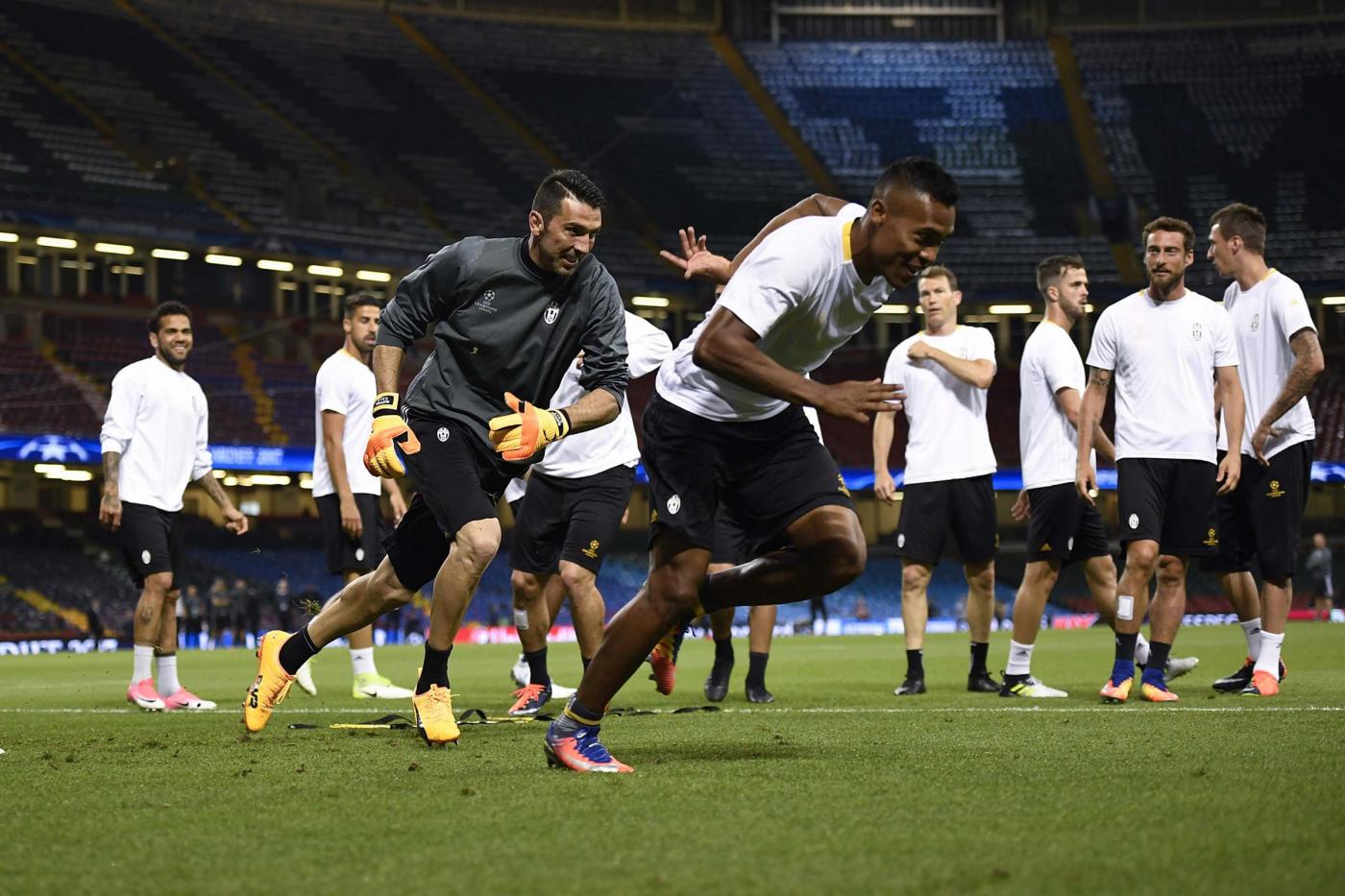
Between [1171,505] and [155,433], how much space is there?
243 inches

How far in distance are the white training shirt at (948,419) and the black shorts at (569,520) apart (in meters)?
2.04

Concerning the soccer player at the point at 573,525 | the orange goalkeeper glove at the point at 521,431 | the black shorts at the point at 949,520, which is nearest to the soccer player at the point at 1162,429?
the black shorts at the point at 949,520

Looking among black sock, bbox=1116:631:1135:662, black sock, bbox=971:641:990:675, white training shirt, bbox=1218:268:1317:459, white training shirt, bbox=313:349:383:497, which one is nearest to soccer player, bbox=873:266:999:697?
black sock, bbox=971:641:990:675

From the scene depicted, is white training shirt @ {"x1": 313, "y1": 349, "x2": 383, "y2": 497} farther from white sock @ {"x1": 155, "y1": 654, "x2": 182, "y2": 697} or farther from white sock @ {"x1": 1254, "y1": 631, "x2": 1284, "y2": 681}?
white sock @ {"x1": 1254, "y1": 631, "x2": 1284, "y2": 681}

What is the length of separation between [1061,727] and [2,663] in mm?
16103

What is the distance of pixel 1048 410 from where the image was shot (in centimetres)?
907

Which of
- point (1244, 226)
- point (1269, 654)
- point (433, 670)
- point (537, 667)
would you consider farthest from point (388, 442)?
point (1244, 226)

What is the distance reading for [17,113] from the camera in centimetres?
3353

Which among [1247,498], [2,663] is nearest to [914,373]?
[1247,498]

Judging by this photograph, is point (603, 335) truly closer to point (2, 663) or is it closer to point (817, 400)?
point (817, 400)

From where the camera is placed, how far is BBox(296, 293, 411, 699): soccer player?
31.1ft

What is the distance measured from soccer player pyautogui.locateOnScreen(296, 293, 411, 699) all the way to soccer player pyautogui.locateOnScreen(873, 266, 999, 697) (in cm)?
331

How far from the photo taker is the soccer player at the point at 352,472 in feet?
31.1

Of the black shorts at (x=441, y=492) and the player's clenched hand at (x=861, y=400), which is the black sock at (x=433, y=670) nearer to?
the black shorts at (x=441, y=492)
